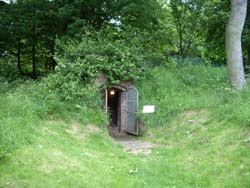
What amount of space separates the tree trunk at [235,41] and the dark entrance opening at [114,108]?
4030mm

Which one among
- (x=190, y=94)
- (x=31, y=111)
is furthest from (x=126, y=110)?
(x=31, y=111)

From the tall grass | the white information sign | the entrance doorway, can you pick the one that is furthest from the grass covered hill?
the entrance doorway

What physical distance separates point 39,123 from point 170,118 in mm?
4189

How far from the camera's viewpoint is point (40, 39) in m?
18.6

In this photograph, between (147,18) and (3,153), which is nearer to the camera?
(3,153)

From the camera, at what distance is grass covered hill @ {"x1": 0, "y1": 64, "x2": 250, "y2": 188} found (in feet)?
24.7

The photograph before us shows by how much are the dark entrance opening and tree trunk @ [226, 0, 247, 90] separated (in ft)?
13.2

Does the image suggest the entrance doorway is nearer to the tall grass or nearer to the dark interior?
the dark interior

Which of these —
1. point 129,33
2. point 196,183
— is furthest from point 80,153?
point 129,33

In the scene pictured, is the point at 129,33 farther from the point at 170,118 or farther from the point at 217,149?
the point at 217,149

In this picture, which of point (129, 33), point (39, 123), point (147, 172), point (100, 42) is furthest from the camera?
point (129, 33)

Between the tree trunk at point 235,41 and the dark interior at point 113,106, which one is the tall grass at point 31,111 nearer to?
the dark interior at point 113,106

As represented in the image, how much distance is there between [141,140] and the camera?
471 inches

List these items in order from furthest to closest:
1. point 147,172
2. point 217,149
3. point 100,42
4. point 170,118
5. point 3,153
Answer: point 100,42
point 170,118
point 217,149
point 147,172
point 3,153
